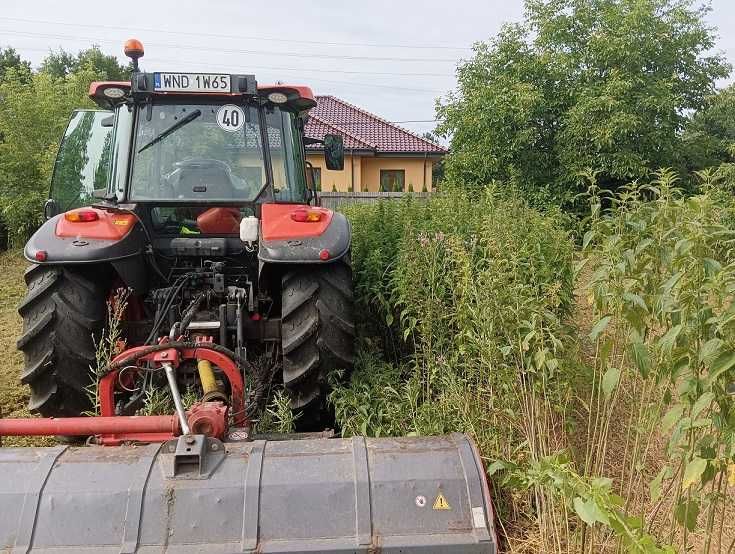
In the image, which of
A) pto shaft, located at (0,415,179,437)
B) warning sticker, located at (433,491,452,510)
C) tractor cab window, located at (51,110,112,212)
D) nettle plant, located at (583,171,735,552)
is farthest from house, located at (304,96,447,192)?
warning sticker, located at (433,491,452,510)

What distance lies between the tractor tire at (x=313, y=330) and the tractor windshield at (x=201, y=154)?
2.67 feet

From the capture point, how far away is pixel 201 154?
379 centimetres

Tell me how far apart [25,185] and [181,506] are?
11755mm

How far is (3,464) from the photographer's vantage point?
1981 millimetres

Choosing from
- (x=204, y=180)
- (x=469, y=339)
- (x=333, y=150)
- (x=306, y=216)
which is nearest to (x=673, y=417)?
(x=469, y=339)

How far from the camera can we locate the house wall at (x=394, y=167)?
22125 millimetres

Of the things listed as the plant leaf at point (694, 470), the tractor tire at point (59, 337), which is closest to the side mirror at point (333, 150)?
the tractor tire at point (59, 337)

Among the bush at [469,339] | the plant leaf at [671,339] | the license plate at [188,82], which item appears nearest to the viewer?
the plant leaf at [671,339]

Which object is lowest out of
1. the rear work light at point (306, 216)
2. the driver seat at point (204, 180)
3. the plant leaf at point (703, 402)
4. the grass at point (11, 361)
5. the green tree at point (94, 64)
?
the grass at point (11, 361)

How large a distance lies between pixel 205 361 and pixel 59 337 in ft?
2.78

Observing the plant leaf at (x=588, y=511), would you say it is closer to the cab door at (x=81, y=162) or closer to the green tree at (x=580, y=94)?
the cab door at (x=81, y=162)

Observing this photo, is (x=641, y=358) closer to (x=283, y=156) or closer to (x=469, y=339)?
(x=469, y=339)

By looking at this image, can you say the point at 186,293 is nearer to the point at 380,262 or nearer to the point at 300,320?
the point at 300,320

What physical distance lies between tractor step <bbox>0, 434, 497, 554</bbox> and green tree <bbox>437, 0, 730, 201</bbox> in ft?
30.7
